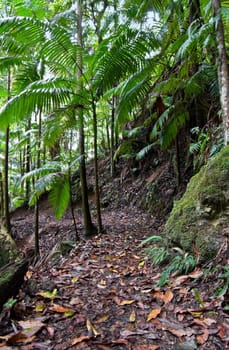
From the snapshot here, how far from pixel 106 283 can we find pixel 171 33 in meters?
4.23

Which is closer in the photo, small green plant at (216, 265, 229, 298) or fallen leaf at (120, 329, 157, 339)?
fallen leaf at (120, 329, 157, 339)

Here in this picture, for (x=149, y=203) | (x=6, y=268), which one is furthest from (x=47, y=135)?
(x=149, y=203)

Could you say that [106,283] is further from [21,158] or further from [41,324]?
[21,158]

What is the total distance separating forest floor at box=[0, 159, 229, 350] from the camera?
1.76 metres

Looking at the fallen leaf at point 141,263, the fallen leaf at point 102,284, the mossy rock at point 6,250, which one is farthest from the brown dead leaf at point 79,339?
the mossy rock at point 6,250

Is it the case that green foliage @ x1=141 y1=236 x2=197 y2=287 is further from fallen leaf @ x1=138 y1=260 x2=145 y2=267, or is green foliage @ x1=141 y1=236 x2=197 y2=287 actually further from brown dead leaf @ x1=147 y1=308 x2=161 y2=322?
brown dead leaf @ x1=147 y1=308 x2=161 y2=322

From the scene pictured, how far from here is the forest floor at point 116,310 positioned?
176 centimetres

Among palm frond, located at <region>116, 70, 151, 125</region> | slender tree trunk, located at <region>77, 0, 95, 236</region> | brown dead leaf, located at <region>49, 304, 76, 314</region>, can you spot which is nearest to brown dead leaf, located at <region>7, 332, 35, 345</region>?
brown dead leaf, located at <region>49, 304, 76, 314</region>

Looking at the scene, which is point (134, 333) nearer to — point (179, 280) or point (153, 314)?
point (153, 314)

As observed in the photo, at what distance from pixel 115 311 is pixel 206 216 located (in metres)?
1.27

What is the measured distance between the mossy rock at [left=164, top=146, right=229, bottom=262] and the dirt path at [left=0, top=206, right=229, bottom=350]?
12.3 inches

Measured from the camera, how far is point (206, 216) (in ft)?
8.96

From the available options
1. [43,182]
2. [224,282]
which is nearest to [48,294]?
[224,282]

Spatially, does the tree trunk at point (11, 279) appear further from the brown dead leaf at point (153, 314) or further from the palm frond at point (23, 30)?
the palm frond at point (23, 30)
